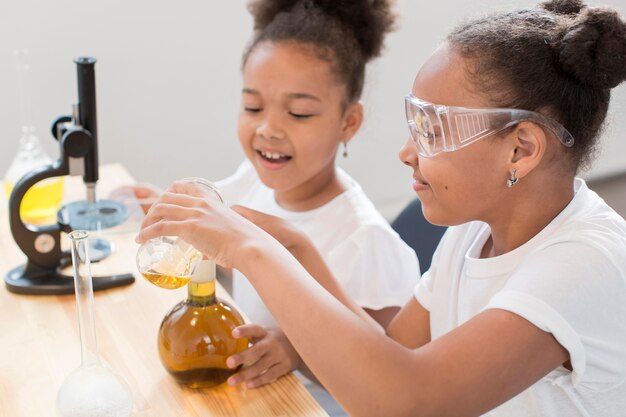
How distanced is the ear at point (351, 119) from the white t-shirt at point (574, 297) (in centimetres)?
51

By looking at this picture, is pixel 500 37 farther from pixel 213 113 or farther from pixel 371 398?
pixel 213 113

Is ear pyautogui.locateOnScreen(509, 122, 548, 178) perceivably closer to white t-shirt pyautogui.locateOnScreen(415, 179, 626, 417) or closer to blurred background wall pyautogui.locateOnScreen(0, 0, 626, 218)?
white t-shirt pyautogui.locateOnScreen(415, 179, 626, 417)

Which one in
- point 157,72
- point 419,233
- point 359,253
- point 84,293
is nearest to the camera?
point 84,293

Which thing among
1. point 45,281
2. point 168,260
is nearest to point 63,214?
point 45,281

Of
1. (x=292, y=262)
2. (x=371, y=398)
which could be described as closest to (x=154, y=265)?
(x=292, y=262)

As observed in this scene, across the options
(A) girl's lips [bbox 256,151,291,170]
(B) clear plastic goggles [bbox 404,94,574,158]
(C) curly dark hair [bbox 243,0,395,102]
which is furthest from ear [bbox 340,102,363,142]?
(B) clear plastic goggles [bbox 404,94,574,158]

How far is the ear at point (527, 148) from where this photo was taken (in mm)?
1021

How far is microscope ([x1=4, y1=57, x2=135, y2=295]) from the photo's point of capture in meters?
1.36

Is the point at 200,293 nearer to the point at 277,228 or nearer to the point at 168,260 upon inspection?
the point at 168,260

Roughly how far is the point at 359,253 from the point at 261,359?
0.42 m

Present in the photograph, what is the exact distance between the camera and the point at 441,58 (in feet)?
3.59

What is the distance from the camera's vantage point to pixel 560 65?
1.02 metres

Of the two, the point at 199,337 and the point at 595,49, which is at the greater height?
the point at 595,49

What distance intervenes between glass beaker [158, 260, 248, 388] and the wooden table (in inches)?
0.9
